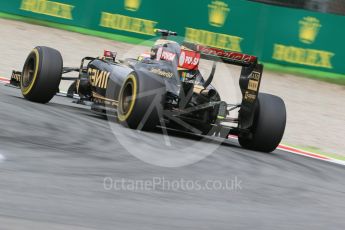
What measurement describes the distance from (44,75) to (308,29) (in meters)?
9.68

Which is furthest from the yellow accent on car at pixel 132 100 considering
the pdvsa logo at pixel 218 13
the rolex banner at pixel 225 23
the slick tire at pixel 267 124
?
the pdvsa logo at pixel 218 13

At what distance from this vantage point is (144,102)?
971 cm

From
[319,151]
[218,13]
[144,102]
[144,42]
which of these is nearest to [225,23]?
[218,13]

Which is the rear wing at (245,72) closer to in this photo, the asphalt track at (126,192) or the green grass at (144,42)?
the asphalt track at (126,192)

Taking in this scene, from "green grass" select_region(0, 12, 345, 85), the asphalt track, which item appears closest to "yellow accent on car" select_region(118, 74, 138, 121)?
the asphalt track

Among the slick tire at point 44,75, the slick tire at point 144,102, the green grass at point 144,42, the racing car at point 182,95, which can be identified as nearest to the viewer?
the slick tire at point 144,102

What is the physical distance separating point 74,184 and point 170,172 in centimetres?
156

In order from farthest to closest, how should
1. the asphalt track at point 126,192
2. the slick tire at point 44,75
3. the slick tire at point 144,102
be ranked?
the slick tire at point 44,75 → the slick tire at point 144,102 → the asphalt track at point 126,192

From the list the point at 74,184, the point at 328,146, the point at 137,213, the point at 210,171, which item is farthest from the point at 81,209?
the point at 328,146

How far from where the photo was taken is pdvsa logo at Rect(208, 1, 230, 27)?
19.9 m

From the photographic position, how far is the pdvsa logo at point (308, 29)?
1908cm

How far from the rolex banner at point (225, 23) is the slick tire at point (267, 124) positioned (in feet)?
29.2

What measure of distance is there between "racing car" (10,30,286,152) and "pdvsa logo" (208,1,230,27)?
889 cm

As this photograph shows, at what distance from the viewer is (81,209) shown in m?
5.45
